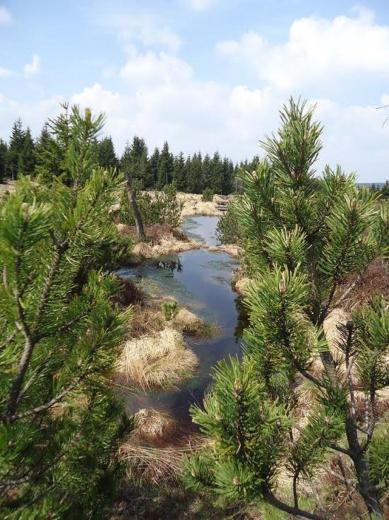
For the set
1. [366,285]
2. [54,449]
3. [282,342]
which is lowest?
[366,285]

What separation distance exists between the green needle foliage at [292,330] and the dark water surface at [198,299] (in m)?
6.15

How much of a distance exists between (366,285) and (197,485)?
36.0 ft

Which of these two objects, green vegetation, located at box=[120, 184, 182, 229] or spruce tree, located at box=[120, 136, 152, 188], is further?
spruce tree, located at box=[120, 136, 152, 188]

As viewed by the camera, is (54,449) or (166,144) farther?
(166,144)

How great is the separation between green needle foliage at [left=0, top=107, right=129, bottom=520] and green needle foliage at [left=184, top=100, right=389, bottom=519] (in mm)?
780

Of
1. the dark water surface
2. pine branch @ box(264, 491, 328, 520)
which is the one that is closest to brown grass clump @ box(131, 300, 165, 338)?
the dark water surface

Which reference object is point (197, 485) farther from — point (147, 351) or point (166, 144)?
point (166, 144)

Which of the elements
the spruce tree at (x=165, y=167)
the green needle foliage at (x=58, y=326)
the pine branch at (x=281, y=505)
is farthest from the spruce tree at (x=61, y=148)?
the spruce tree at (x=165, y=167)

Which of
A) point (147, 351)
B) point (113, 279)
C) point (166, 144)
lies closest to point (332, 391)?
point (113, 279)

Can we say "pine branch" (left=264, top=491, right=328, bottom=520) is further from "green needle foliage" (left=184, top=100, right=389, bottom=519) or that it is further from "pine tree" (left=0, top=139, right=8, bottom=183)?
"pine tree" (left=0, top=139, right=8, bottom=183)

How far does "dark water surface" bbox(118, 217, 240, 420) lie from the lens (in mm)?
8369

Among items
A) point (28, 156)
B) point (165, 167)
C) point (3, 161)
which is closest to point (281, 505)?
point (28, 156)

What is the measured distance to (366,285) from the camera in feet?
37.6

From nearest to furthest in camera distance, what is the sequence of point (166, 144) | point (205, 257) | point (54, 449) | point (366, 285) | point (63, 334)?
point (63, 334), point (54, 449), point (366, 285), point (205, 257), point (166, 144)
